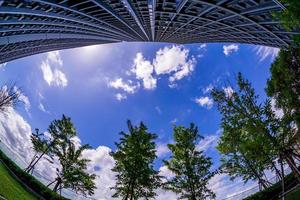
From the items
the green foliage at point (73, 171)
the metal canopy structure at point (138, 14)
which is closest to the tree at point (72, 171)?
the green foliage at point (73, 171)

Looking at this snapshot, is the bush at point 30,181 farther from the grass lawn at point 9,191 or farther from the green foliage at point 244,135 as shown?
the green foliage at point 244,135

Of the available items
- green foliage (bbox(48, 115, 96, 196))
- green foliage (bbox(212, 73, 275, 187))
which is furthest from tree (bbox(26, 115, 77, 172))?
green foliage (bbox(212, 73, 275, 187))

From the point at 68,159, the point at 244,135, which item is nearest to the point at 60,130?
the point at 68,159

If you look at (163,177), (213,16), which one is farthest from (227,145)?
(213,16)

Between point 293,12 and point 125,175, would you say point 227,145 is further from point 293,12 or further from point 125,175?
point 293,12

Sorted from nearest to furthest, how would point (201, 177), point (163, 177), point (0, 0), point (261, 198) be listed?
point (0, 0), point (261, 198), point (201, 177), point (163, 177)

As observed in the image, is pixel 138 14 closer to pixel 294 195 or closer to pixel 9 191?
pixel 9 191

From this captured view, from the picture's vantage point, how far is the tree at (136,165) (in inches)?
1051

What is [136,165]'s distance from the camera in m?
26.8

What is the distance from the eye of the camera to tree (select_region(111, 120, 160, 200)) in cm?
2670

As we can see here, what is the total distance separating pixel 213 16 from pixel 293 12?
2581 centimetres

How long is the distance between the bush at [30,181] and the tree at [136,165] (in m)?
8.46

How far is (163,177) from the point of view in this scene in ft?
90.9

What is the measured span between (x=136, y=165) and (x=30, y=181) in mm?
14244
